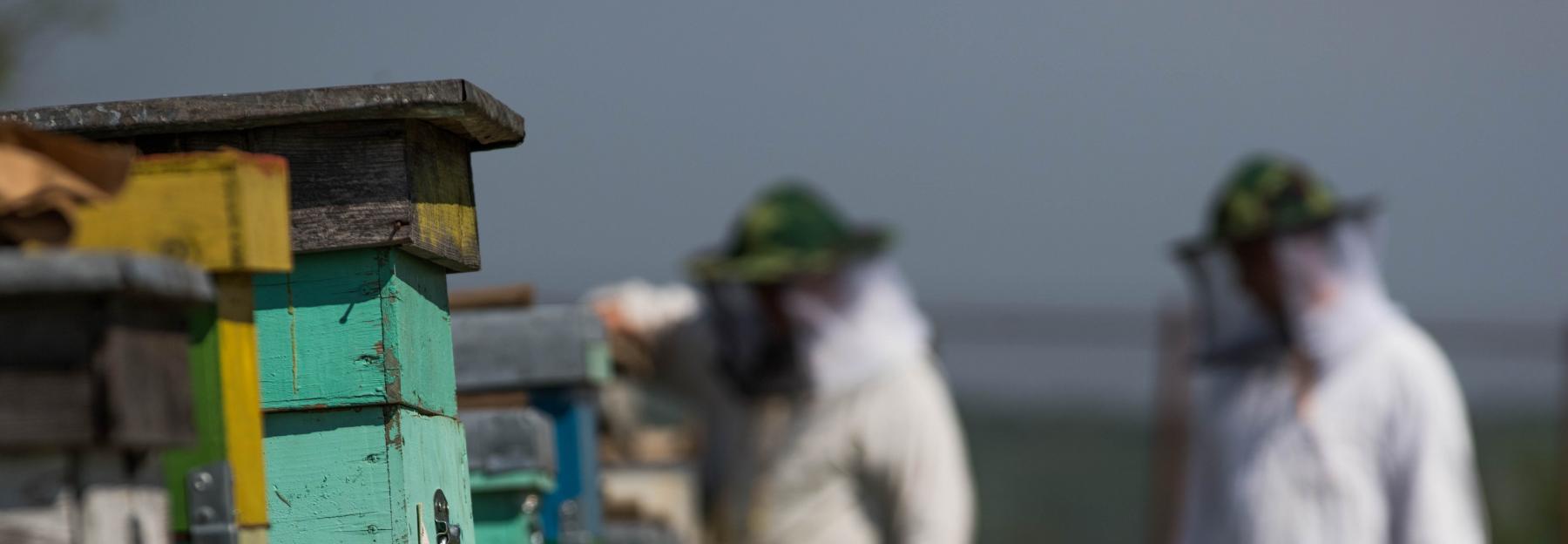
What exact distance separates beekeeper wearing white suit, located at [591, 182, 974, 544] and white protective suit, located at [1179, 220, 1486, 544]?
0.64 metres

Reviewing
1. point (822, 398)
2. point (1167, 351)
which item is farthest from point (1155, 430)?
point (822, 398)

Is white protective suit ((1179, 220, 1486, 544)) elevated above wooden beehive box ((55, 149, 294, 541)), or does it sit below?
below

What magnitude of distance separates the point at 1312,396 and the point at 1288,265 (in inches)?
17.2

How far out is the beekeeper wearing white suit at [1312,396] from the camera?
170 inches

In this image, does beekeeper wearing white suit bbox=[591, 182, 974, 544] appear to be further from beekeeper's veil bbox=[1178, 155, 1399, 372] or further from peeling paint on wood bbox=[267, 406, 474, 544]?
peeling paint on wood bbox=[267, 406, 474, 544]

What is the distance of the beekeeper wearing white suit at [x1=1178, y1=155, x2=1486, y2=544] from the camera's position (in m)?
4.32

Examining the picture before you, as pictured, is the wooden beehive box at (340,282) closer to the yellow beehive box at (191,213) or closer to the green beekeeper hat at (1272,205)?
the yellow beehive box at (191,213)

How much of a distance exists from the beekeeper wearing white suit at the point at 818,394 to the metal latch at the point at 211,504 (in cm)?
264

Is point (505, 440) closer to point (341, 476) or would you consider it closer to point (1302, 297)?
point (341, 476)

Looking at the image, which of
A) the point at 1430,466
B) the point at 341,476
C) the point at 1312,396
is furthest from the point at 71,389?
the point at 1312,396

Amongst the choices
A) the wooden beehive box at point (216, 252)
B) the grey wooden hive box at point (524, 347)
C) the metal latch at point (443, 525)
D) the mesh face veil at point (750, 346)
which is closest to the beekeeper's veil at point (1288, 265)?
the mesh face veil at point (750, 346)

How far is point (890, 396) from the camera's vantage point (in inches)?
172

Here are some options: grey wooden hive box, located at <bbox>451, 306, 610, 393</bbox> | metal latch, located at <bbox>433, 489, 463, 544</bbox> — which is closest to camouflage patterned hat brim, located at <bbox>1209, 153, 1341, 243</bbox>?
grey wooden hive box, located at <bbox>451, 306, 610, 393</bbox>

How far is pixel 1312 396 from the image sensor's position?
4.55 m
